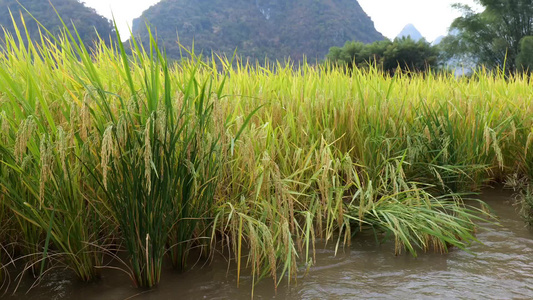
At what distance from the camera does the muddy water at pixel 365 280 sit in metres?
1.96

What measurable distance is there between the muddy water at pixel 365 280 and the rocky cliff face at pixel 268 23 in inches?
3542

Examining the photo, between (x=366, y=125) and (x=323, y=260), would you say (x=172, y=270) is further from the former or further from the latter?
(x=366, y=125)

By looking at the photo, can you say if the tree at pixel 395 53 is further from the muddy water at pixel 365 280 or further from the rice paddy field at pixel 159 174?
the muddy water at pixel 365 280

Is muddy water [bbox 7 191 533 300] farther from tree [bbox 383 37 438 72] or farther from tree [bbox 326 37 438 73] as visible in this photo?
tree [bbox 383 37 438 72]

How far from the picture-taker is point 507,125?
3666mm

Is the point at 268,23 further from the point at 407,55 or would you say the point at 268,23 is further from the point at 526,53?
the point at 407,55

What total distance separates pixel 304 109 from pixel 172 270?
5.25 feet

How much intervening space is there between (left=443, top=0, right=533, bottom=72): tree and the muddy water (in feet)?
114

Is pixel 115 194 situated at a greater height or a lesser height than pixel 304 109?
lesser

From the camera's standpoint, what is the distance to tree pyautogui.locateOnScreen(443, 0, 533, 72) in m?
33.2

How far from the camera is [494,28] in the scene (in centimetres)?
3400

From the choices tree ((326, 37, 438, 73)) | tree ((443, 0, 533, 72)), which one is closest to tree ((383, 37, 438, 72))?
tree ((326, 37, 438, 73))

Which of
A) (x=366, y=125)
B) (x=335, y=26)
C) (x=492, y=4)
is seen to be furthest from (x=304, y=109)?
(x=335, y=26)

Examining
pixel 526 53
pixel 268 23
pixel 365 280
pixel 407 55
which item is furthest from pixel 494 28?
pixel 268 23
